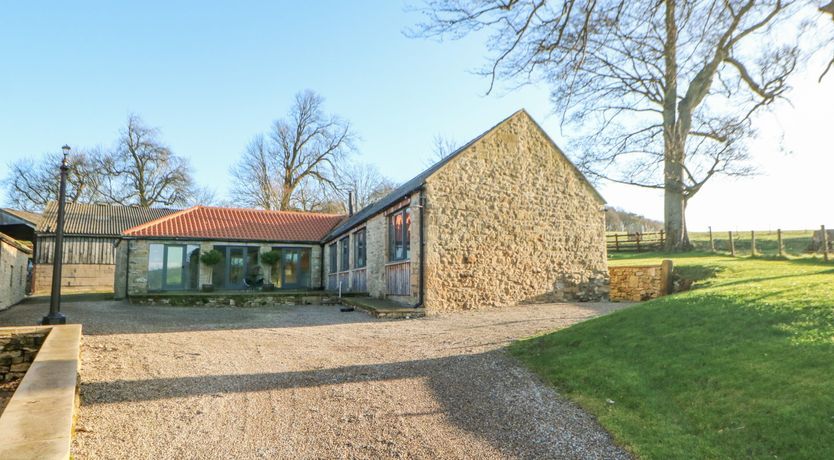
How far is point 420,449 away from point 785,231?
50.0m

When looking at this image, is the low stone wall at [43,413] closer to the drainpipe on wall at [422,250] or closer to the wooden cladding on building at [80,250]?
the drainpipe on wall at [422,250]

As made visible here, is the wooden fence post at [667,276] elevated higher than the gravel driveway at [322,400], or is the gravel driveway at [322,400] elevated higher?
the wooden fence post at [667,276]

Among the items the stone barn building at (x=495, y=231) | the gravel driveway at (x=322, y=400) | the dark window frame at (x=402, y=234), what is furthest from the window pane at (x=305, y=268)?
the gravel driveway at (x=322, y=400)

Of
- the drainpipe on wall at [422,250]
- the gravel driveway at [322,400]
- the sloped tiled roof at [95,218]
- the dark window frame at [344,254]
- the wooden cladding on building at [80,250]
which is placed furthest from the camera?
the sloped tiled roof at [95,218]

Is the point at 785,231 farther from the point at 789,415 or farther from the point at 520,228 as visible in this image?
the point at 789,415

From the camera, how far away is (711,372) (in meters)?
4.95

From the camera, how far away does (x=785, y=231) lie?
41906mm

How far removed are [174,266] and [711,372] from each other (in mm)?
20494

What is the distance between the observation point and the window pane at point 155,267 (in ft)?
64.9

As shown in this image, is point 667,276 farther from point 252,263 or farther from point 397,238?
point 252,263

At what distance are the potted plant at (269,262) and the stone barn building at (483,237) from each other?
13.0 ft

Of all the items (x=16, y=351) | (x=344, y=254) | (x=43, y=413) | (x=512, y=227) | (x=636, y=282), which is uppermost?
(x=512, y=227)

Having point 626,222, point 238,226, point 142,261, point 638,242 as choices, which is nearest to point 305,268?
point 238,226

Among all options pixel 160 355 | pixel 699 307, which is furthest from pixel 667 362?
pixel 160 355
